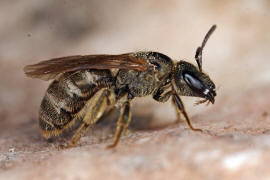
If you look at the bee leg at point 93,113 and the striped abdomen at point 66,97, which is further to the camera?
the striped abdomen at point 66,97

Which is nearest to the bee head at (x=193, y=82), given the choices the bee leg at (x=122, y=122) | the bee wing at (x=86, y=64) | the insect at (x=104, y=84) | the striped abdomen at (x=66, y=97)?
the insect at (x=104, y=84)

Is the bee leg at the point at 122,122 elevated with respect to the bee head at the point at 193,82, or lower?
lower

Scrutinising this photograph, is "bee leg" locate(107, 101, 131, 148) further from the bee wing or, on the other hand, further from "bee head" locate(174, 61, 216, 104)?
"bee head" locate(174, 61, 216, 104)

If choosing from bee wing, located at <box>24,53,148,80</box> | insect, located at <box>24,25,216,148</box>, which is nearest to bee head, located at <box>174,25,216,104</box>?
insect, located at <box>24,25,216,148</box>

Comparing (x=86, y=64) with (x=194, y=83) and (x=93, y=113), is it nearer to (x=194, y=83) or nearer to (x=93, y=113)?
(x=93, y=113)

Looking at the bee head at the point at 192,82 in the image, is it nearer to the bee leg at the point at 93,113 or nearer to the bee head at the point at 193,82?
the bee head at the point at 193,82

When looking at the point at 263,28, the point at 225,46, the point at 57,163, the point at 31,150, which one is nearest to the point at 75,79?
the point at 31,150

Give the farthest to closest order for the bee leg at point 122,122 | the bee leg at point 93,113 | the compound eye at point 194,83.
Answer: the compound eye at point 194,83 → the bee leg at point 93,113 → the bee leg at point 122,122
